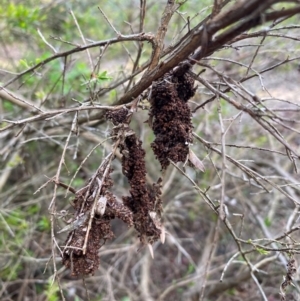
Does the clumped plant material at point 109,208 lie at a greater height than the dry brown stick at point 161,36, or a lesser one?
lesser

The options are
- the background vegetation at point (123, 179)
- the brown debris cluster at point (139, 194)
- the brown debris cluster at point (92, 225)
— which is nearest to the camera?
the brown debris cluster at point (92, 225)

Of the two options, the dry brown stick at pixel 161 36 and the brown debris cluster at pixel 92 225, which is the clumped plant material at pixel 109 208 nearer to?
the brown debris cluster at pixel 92 225

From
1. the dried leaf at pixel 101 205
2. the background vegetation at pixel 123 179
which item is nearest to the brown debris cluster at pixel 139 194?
the dried leaf at pixel 101 205

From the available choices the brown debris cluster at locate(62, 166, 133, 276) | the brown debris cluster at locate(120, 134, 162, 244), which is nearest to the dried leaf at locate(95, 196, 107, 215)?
the brown debris cluster at locate(62, 166, 133, 276)

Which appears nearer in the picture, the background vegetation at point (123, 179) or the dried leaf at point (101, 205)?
the dried leaf at point (101, 205)

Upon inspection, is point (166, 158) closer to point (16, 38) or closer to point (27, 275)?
point (27, 275)
